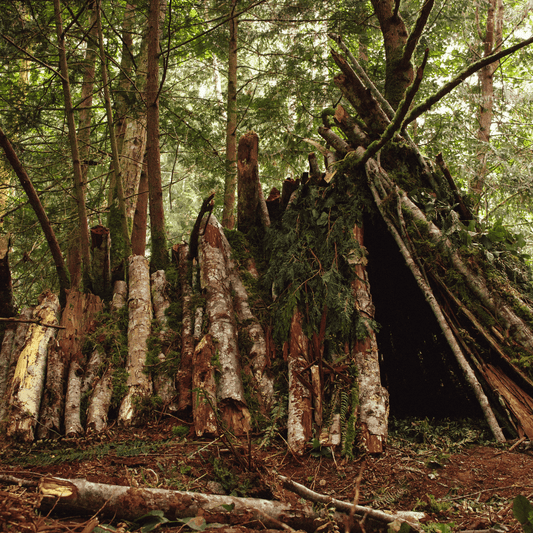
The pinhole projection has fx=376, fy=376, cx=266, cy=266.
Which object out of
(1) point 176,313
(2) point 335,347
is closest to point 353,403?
(2) point 335,347

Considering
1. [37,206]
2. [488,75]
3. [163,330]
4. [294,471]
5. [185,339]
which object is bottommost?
[294,471]

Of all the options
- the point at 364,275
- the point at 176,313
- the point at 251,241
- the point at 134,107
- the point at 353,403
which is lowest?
the point at 353,403

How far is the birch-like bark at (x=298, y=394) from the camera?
9.95ft

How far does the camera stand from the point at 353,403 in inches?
125

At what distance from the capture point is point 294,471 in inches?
109

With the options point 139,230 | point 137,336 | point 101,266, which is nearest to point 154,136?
point 139,230

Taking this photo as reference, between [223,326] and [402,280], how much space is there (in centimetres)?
235

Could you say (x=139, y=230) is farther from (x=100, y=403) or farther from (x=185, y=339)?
(x=100, y=403)

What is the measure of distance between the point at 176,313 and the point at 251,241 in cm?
154

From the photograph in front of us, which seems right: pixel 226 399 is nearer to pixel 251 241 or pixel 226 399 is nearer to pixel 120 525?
pixel 120 525

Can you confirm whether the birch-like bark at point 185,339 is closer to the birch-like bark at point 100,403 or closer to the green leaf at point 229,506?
the birch-like bark at point 100,403

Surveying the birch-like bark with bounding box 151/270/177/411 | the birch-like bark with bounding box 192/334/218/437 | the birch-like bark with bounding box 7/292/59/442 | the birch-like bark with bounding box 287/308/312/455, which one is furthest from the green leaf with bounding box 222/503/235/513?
the birch-like bark with bounding box 7/292/59/442

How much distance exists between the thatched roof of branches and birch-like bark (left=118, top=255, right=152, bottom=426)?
1446mm

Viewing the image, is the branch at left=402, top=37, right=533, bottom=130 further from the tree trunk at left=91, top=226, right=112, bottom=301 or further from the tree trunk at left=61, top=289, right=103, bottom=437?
the tree trunk at left=61, top=289, right=103, bottom=437
